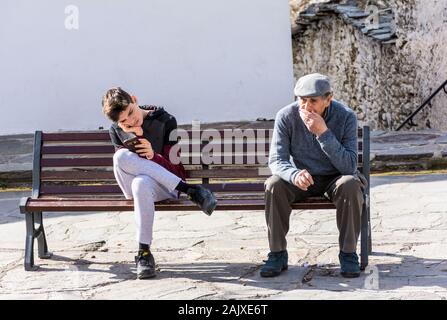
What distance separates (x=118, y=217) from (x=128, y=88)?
413 cm

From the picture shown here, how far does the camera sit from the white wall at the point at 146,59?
36.7ft

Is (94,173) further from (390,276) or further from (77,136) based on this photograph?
(390,276)

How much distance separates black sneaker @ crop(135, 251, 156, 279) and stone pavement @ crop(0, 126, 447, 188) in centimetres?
429

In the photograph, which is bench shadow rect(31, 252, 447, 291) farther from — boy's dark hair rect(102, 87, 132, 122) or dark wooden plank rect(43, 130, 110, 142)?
boy's dark hair rect(102, 87, 132, 122)

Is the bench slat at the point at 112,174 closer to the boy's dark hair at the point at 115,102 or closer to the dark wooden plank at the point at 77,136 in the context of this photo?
the dark wooden plank at the point at 77,136

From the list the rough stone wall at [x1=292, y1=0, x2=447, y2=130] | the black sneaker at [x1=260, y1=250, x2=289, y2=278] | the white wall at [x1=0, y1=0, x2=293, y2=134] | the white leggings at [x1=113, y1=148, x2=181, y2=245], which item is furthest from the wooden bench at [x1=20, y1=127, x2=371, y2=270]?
the rough stone wall at [x1=292, y1=0, x2=447, y2=130]

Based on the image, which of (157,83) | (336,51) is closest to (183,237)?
(157,83)

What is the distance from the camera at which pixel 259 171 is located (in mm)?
5965

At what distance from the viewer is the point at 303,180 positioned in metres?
5.21

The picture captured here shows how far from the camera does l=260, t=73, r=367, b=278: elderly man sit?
525cm

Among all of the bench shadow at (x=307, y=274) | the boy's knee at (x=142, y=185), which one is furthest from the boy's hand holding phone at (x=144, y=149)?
the bench shadow at (x=307, y=274)

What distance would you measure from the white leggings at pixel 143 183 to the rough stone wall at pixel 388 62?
28.3 ft

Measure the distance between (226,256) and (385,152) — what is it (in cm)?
Result: 433
